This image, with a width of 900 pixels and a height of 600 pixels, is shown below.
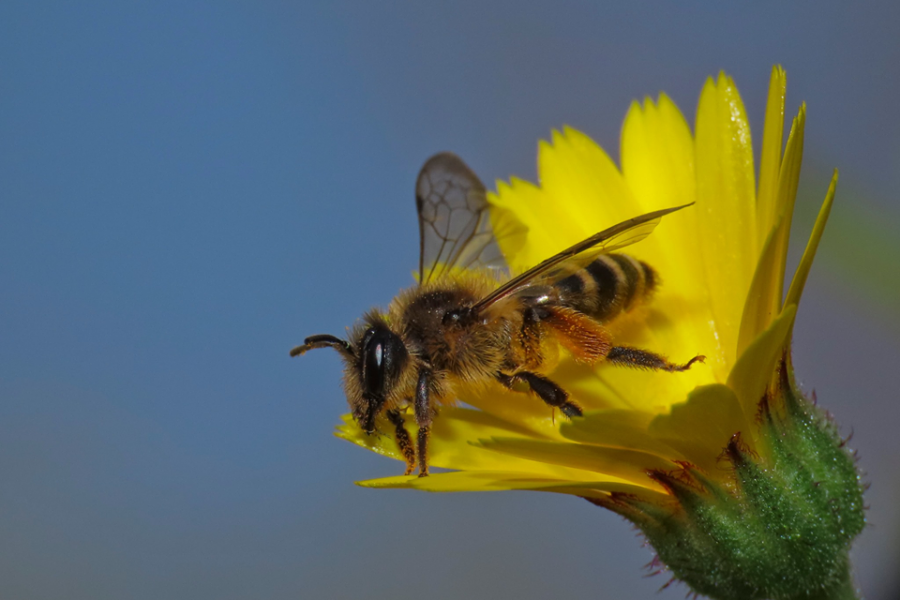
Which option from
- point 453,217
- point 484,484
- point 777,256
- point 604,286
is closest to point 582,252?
point 604,286

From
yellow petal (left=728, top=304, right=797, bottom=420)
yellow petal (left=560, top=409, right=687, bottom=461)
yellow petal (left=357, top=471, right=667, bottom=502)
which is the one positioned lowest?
yellow petal (left=357, top=471, right=667, bottom=502)

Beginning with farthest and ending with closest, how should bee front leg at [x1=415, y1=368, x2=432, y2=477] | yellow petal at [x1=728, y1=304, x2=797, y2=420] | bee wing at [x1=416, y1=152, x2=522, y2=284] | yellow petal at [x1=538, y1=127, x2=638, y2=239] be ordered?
bee wing at [x1=416, y1=152, x2=522, y2=284] < yellow petal at [x1=538, y1=127, x2=638, y2=239] < bee front leg at [x1=415, y1=368, x2=432, y2=477] < yellow petal at [x1=728, y1=304, x2=797, y2=420]

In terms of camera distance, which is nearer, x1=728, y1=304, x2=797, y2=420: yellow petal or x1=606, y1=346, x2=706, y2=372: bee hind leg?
x1=728, y1=304, x2=797, y2=420: yellow petal

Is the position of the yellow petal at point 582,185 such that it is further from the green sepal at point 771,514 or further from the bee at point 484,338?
the green sepal at point 771,514

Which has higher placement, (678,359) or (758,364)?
(678,359)

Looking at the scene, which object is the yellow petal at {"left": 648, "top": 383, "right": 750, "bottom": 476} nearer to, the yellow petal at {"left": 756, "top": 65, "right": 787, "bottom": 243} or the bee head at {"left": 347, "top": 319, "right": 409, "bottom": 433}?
the yellow petal at {"left": 756, "top": 65, "right": 787, "bottom": 243}

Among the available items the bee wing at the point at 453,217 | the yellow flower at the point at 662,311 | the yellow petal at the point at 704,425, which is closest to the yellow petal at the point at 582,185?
the yellow flower at the point at 662,311

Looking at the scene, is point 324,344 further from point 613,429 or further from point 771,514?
point 771,514

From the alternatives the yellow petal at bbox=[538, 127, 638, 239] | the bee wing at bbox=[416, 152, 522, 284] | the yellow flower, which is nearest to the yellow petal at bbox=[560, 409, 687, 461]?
the yellow flower

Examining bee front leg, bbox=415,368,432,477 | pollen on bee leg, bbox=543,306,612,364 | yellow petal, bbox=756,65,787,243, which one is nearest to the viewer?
yellow petal, bbox=756,65,787,243
